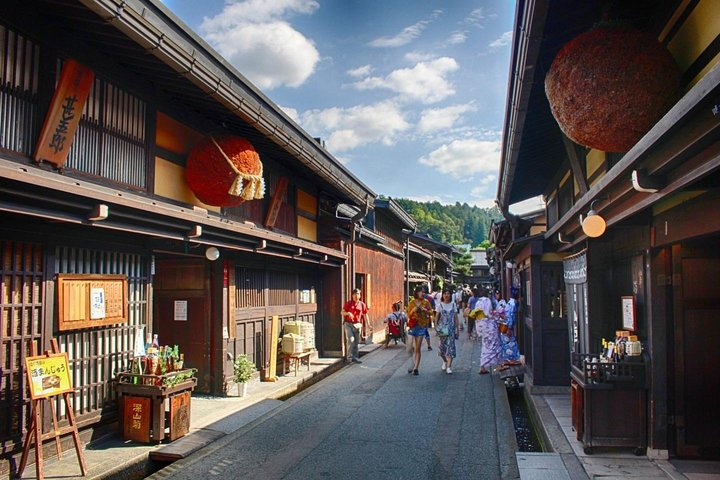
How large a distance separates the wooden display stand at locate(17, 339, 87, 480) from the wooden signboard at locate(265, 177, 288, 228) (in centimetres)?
585

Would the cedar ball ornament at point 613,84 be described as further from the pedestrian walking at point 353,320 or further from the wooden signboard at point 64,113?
the pedestrian walking at point 353,320

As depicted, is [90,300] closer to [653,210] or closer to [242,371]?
[242,371]

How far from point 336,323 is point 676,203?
12268 millimetres

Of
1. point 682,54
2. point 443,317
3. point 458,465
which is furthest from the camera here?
point 443,317

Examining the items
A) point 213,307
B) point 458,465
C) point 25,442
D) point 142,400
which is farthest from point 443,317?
point 25,442

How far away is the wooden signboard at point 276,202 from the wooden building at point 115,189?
0.74ft

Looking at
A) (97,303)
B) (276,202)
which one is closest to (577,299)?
(276,202)

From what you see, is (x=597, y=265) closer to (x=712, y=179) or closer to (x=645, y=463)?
(x=645, y=463)

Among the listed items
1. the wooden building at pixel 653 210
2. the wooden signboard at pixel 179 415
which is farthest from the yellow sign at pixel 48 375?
the wooden building at pixel 653 210

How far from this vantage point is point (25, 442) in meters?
5.96

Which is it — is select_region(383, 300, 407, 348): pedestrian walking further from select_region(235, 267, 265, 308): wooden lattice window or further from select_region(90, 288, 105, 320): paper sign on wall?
select_region(90, 288, 105, 320): paper sign on wall

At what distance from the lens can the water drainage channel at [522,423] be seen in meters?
8.64

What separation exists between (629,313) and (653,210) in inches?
59.9

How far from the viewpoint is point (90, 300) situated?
718 centimetres
